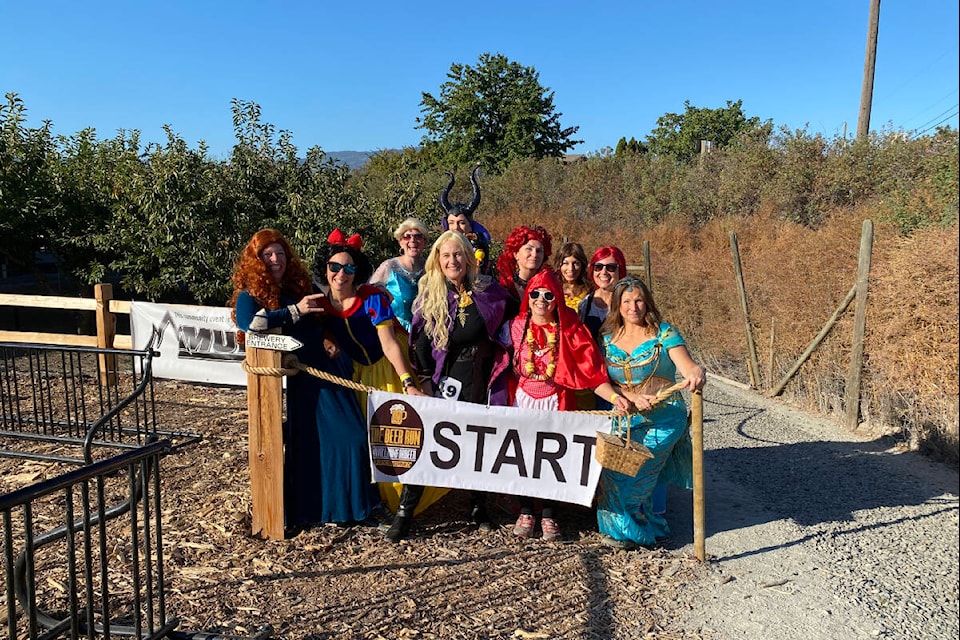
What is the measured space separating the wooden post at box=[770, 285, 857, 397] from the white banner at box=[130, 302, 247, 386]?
677cm

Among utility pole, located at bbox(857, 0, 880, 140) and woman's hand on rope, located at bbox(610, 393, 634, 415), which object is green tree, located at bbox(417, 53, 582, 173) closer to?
utility pole, located at bbox(857, 0, 880, 140)

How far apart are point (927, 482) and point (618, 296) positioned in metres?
3.34

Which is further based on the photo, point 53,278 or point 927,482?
point 53,278

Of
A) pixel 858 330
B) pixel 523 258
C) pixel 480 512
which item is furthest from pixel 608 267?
pixel 858 330

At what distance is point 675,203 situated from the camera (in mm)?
18172

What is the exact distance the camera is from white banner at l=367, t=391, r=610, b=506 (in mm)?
3875

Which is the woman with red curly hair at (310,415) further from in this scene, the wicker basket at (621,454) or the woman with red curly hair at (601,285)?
the woman with red curly hair at (601,285)

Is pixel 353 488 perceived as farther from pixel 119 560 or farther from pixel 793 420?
pixel 793 420

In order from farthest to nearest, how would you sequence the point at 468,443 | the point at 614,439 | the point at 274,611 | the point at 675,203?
1. the point at 675,203
2. the point at 468,443
3. the point at 614,439
4. the point at 274,611

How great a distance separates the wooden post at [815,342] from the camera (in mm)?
7051

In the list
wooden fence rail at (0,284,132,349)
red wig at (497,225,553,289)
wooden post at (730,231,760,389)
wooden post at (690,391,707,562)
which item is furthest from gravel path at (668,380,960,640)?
wooden fence rail at (0,284,132,349)

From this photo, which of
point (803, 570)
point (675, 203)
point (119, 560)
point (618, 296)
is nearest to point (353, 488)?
point (119, 560)

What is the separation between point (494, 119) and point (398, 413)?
26.5m

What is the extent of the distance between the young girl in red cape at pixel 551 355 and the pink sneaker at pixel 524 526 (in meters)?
0.80
